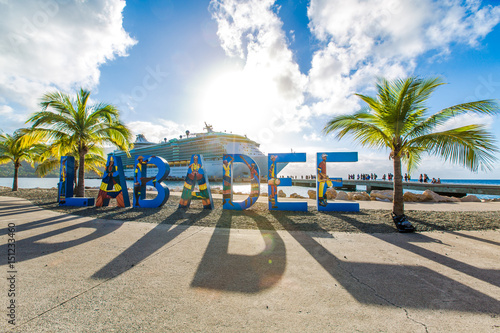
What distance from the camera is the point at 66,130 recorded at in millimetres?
9734

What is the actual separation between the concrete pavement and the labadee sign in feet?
10.3

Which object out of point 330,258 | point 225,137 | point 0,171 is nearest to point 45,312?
point 330,258

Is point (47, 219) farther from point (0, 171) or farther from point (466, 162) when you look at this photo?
point (0, 171)

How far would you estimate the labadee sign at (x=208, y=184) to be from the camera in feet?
22.9

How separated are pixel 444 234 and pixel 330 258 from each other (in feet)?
10.7

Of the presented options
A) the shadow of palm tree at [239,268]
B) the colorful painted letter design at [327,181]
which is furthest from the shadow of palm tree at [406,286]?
the colorful painted letter design at [327,181]

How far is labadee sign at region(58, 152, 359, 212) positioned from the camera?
6988 millimetres

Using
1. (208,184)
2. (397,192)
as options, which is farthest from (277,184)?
(397,192)

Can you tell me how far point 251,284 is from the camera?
2170 mm

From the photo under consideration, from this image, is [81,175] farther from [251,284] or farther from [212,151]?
[212,151]

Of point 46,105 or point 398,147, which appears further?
point 46,105

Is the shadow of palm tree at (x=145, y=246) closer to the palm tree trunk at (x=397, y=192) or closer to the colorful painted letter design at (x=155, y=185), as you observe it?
the colorful painted letter design at (x=155, y=185)

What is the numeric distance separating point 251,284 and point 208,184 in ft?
17.8

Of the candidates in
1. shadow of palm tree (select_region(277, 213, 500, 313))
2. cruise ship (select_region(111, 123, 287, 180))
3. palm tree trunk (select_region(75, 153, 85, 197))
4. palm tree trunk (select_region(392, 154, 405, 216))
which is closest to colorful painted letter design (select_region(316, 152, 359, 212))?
palm tree trunk (select_region(392, 154, 405, 216))
